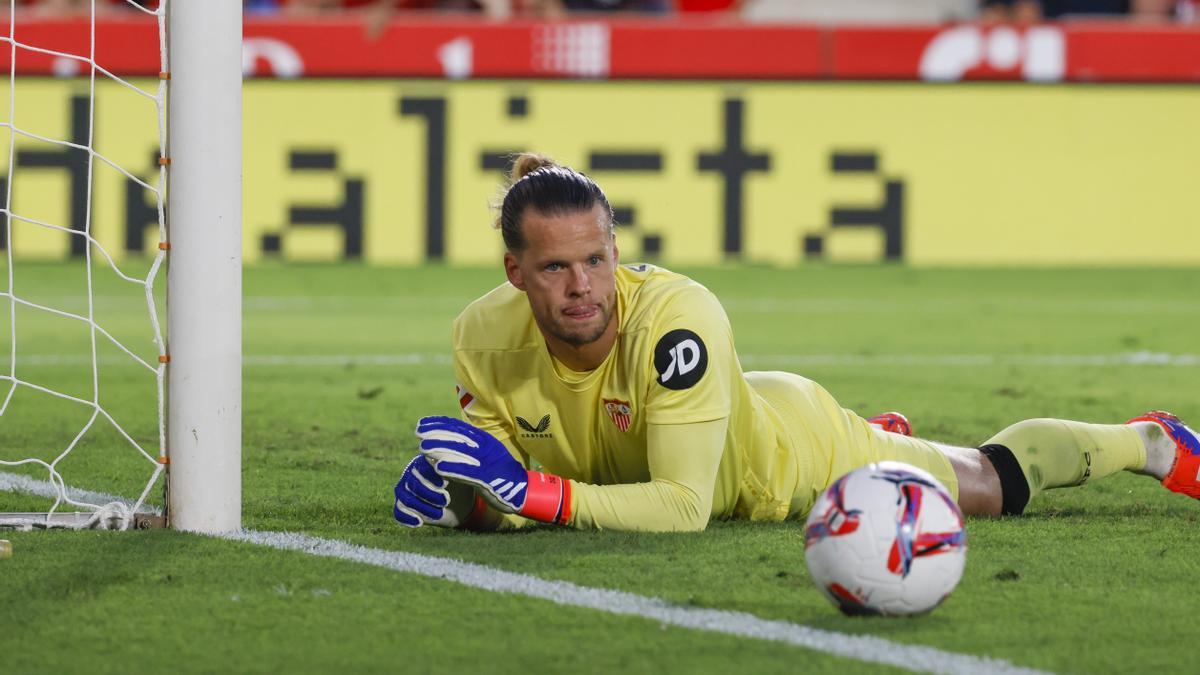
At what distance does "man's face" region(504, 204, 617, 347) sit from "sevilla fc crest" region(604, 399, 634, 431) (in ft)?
0.67

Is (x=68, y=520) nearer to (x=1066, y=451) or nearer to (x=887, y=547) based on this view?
(x=887, y=547)

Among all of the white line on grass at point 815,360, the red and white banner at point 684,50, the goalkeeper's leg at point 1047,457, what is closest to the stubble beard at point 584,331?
the goalkeeper's leg at point 1047,457

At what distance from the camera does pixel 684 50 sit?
14742 mm

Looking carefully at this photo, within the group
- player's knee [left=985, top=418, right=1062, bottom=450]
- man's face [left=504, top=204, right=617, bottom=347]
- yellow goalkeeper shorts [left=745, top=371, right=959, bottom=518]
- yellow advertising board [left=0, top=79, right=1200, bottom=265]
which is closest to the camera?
man's face [left=504, top=204, right=617, bottom=347]

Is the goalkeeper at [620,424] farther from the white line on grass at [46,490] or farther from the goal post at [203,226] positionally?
the white line on grass at [46,490]

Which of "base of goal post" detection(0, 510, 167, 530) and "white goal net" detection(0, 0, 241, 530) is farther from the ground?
"white goal net" detection(0, 0, 241, 530)

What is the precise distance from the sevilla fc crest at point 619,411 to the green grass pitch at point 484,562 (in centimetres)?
27

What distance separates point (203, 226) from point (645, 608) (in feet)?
4.58

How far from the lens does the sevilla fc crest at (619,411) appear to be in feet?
13.7

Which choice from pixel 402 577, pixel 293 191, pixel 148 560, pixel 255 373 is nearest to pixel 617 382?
pixel 402 577

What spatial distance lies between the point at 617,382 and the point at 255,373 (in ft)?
14.5

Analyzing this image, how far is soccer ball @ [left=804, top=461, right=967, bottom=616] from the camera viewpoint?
3324mm

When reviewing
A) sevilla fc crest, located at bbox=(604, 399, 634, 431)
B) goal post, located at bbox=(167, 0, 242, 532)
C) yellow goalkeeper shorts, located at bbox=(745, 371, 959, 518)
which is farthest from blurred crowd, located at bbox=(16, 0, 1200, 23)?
sevilla fc crest, located at bbox=(604, 399, 634, 431)

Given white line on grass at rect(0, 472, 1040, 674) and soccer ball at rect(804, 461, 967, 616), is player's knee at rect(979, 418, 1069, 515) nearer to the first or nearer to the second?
soccer ball at rect(804, 461, 967, 616)
